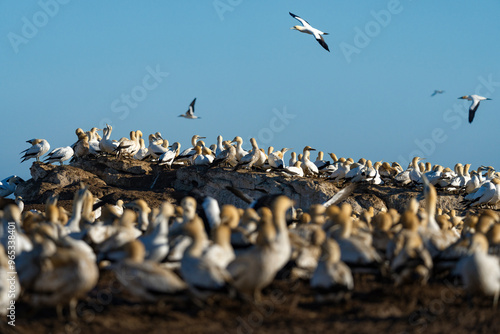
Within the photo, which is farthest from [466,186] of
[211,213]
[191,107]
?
[211,213]

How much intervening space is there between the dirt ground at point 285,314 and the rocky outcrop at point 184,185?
43.4 ft

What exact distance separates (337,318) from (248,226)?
10.7ft

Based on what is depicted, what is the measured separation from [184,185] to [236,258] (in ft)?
59.0

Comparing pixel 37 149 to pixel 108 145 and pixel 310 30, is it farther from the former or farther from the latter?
pixel 310 30

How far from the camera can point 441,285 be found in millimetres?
9023

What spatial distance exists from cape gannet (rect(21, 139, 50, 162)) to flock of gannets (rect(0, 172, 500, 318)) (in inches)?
659

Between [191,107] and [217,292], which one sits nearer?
[217,292]

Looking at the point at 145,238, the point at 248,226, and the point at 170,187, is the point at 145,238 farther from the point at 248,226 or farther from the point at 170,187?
the point at 170,187

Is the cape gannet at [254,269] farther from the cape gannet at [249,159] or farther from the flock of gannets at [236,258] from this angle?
the cape gannet at [249,159]

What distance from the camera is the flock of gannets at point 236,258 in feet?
24.7

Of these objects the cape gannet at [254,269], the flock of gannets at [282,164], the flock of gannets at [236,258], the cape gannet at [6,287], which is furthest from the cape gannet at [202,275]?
the flock of gannets at [282,164]

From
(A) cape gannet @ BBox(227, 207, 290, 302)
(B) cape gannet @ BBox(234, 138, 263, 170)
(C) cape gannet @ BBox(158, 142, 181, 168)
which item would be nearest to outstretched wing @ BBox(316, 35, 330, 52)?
(B) cape gannet @ BBox(234, 138, 263, 170)

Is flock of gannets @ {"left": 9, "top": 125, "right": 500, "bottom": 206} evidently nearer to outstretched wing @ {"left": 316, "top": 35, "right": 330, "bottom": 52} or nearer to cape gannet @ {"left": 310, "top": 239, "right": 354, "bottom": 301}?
outstretched wing @ {"left": 316, "top": 35, "right": 330, "bottom": 52}

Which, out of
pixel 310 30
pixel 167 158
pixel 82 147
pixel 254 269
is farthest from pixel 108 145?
pixel 254 269
